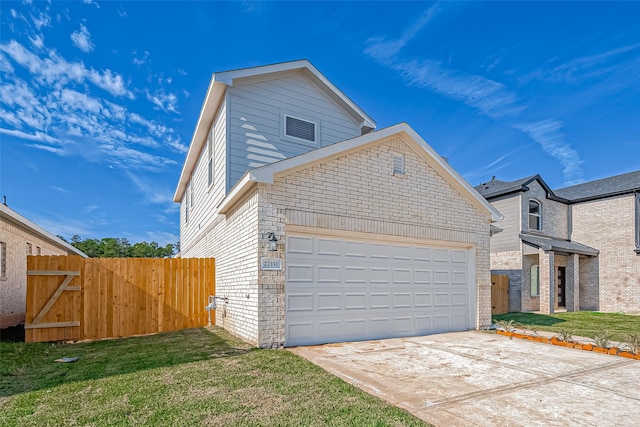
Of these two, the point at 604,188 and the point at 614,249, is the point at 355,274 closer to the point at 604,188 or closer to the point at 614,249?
the point at 614,249

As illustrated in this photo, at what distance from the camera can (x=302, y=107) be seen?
11094 mm

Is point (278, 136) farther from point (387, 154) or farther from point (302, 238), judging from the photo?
point (302, 238)

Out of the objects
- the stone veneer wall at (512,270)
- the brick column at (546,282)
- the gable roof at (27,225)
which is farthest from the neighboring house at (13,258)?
the brick column at (546,282)

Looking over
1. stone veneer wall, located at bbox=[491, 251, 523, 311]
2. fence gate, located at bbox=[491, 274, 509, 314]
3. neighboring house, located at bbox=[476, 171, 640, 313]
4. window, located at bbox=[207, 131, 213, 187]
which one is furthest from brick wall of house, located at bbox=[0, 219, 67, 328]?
neighboring house, located at bbox=[476, 171, 640, 313]

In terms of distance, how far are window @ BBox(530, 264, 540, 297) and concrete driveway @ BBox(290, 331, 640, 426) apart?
35.3 feet

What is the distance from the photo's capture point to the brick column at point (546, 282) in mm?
15820

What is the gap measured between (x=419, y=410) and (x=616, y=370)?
3.85 m

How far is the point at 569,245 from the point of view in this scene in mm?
18375

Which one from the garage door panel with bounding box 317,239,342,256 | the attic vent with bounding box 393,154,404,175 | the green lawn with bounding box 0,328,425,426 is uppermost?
the attic vent with bounding box 393,154,404,175

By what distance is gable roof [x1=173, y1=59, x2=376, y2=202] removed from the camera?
9.72 metres

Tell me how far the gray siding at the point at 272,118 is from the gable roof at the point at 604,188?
49.6ft

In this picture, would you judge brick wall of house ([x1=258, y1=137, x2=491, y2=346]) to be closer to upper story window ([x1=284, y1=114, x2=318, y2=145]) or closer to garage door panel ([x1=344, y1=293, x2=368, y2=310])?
garage door panel ([x1=344, y1=293, x2=368, y2=310])

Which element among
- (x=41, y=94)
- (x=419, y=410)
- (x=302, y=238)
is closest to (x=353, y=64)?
(x=302, y=238)

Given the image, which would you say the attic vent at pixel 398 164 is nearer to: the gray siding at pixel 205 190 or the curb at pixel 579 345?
the gray siding at pixel 205 190
